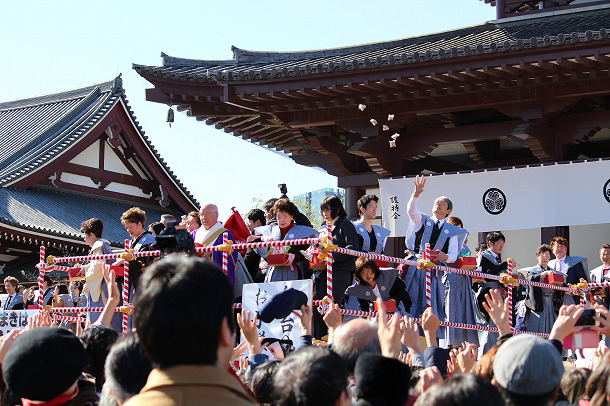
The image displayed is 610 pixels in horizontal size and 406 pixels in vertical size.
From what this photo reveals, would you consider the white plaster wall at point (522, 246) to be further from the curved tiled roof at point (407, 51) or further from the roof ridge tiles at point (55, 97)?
the roof ridge tiles at point (55, 97)

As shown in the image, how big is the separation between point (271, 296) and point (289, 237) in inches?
60.3

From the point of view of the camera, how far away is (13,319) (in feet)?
30.3

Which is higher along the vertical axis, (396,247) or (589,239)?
(589,239)

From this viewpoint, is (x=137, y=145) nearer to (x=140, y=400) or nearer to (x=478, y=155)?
(x=478, y=155)

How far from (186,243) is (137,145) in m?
19.2

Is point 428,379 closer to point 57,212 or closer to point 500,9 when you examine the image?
point 500,9

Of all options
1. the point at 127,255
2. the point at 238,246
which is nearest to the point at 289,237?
the point at 238,246

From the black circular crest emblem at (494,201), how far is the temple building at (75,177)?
1152 centimetres

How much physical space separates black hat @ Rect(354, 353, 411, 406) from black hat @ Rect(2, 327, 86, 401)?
1047 millimetres

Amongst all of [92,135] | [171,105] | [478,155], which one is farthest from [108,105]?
[478,155]

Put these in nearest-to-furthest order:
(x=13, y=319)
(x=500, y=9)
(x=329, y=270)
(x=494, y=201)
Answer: (x=329, y=270)
(x=13, y=319)
(x=494, y=201)
(x=500, y=9)

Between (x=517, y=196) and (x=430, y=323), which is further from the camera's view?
(x=517, y=196)

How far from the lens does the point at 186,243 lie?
5.05 metres

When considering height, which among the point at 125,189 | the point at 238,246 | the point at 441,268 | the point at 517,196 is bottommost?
the point at 441,268
